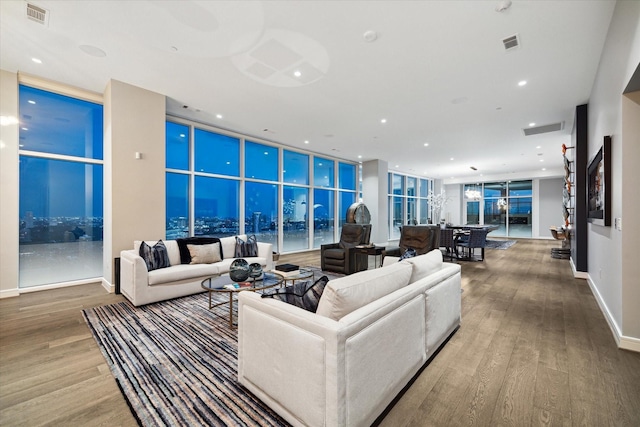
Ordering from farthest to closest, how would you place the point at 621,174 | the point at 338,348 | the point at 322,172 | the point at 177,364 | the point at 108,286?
the point at 322,172
the point at 108,286
the point at 621,174
the point at 177,364
the point at 338,348

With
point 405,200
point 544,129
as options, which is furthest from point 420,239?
point 405,200

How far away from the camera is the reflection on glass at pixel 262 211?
282 inches

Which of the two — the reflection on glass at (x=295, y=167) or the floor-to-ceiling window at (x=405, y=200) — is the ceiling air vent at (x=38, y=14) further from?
the floor-to-ceiling window at (x=405, y=200)

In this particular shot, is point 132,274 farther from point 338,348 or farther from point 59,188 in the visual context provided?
point 338,348

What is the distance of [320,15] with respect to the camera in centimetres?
270

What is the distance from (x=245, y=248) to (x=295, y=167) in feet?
13.6

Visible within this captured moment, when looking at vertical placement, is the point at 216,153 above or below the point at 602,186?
above

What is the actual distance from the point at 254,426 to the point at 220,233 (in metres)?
5.46

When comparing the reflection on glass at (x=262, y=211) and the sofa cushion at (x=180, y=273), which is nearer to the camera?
the sofa cushion at (x=180, y=273)

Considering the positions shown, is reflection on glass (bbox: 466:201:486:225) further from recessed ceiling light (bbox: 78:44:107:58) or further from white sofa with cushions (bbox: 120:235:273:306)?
recessed ceiling light (bbox: 78:44:107:58)

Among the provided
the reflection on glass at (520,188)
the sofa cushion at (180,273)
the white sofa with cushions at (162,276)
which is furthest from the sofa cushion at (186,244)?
the reflection on glass at (520,188)

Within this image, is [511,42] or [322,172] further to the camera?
[322,172]

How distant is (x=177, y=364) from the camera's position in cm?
220

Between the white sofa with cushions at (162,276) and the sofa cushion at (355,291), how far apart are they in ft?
9.69
